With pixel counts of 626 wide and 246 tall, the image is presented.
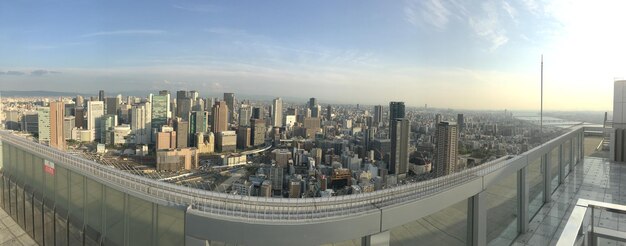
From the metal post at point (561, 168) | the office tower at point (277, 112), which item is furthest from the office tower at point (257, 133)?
the metal post at point (561, 168)

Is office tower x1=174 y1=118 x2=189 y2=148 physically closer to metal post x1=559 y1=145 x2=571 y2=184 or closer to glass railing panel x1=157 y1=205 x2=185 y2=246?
glass railing panel x1=157 y1=205 x2=185 y2=246

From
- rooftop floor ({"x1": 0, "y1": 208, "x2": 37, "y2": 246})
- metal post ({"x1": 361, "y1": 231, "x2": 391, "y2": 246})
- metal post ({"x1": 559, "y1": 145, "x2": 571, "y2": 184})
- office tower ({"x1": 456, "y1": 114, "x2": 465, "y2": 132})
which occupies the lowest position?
rooftop floor ({"x1": 0, "y1": 208, "x2": 37, "y2": 246})

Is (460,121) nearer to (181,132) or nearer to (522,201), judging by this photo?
(522,201)

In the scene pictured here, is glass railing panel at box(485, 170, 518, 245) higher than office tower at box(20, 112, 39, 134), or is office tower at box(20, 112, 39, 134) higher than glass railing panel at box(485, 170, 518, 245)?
office tower at box(20, 112, 39, 134)

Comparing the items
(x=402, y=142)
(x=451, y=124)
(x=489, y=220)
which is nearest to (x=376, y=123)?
(x=402, y=142)

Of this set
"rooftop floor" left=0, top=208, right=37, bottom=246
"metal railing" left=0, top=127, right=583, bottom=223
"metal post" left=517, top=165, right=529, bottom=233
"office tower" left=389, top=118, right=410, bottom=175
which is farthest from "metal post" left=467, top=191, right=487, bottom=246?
"rooftop floor" left=0, top=208, right=37, bottom=246

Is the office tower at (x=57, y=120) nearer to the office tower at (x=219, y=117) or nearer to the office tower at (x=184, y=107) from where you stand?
the office tower at (x=184, y=107)

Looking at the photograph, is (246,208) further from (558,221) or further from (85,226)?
(558,221)
